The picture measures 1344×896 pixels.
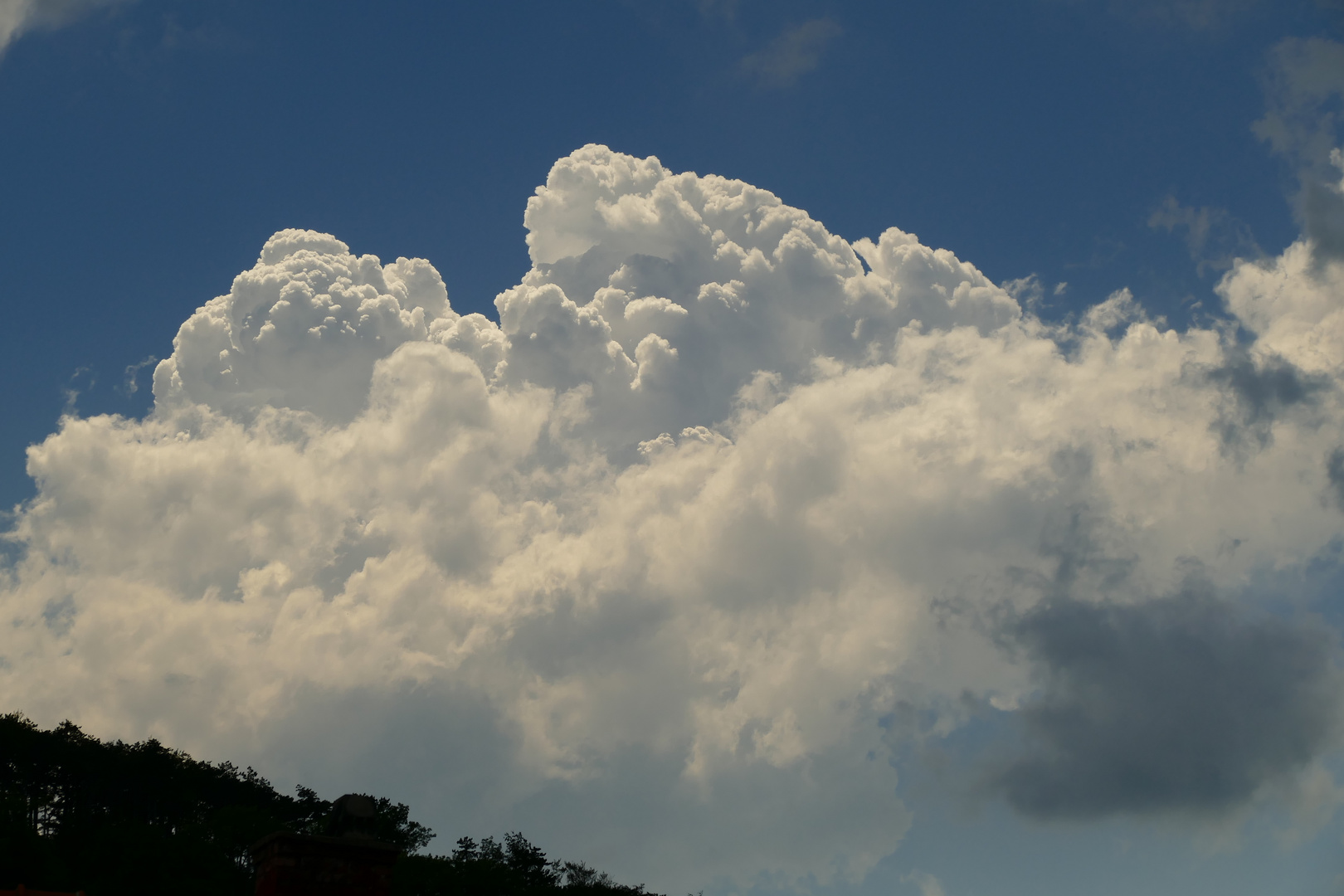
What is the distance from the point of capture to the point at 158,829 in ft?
244

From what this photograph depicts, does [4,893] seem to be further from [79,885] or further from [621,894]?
[621,894]

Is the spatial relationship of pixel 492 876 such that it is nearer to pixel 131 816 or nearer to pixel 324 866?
pixel 131 816

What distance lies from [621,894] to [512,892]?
49.0ft

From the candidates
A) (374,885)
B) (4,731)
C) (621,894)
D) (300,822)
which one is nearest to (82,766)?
(4,731)

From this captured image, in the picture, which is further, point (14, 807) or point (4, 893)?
point (14, 807)

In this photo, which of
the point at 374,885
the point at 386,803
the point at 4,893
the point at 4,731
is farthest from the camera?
the point at 386,803

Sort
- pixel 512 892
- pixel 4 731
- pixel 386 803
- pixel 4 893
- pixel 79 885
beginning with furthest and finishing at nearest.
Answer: pixel 386 803 < pixel 4 731 < pixel 512 892 < pixel 79 885 < pixel 4 893

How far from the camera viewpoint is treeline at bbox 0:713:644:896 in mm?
64250

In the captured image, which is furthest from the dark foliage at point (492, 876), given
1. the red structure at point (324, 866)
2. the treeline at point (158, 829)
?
the red structure at point (324, 866)

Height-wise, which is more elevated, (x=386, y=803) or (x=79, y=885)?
(x=386, y=803)

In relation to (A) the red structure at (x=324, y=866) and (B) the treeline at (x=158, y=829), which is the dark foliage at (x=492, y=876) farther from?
(A) the red structure at (x=324, y=866)

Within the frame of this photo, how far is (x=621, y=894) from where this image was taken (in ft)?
307

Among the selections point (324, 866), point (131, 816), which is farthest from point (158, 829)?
point (324, 866)

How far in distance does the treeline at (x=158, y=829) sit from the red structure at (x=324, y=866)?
2192 inches
